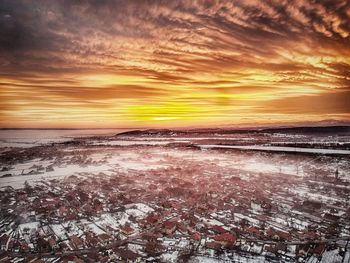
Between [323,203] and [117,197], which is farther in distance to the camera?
[117,197]

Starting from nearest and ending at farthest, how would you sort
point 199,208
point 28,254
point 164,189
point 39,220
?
point 28,254
point 39,220
point 199,208
point 164,189

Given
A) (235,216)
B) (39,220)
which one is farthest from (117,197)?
(235,216)

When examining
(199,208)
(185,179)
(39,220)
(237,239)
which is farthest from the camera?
(185,179)

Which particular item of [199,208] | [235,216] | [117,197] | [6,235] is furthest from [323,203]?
[6,235]

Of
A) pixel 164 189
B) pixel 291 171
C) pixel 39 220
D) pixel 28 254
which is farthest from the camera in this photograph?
pixel 291 171

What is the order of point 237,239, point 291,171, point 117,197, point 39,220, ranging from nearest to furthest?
point 237,239
point 39,220
point 117,197
point 291,171

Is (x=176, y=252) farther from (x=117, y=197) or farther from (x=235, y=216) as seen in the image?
(x=117, y=197)

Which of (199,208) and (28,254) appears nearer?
(28,254)

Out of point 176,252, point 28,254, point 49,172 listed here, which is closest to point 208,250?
point 176,252

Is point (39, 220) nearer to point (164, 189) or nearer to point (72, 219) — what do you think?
point (72, 219)
